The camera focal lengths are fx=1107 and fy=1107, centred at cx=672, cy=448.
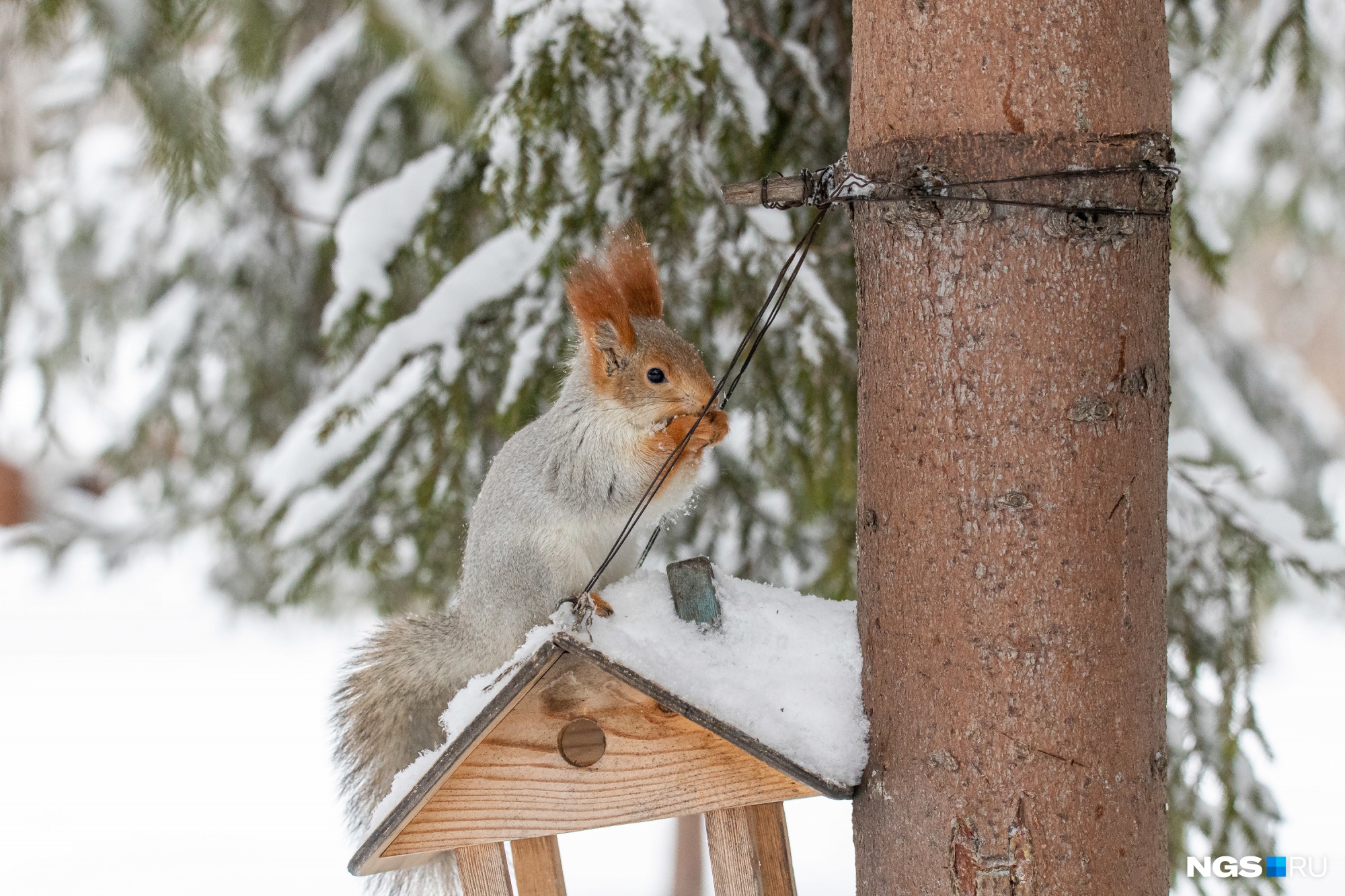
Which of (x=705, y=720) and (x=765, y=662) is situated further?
(x=765, y=662)

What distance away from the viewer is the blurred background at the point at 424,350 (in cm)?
188

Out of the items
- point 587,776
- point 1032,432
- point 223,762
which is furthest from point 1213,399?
point 223,762

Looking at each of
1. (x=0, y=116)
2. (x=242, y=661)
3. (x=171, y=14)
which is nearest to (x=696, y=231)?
(x=171, y=14)

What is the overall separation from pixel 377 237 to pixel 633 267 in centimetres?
Answer: 105

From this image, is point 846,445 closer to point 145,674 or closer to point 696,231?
point 696,231

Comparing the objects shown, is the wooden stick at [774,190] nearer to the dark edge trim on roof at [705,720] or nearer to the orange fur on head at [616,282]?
the orange fur on head at [616,282]

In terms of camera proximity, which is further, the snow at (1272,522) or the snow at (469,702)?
the snow at (1272,522)

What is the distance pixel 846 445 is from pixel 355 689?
963mm

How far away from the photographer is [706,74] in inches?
69.4

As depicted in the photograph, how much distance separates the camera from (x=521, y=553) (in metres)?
1.53

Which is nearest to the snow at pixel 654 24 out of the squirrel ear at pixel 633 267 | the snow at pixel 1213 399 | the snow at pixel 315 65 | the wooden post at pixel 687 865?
the squirrel ear at pixel 633 267

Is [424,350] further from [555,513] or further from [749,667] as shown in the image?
[749,667]

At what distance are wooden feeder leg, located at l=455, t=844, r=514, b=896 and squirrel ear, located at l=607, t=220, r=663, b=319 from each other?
0.70 meters

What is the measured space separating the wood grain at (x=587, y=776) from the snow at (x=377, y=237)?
3.72ft
